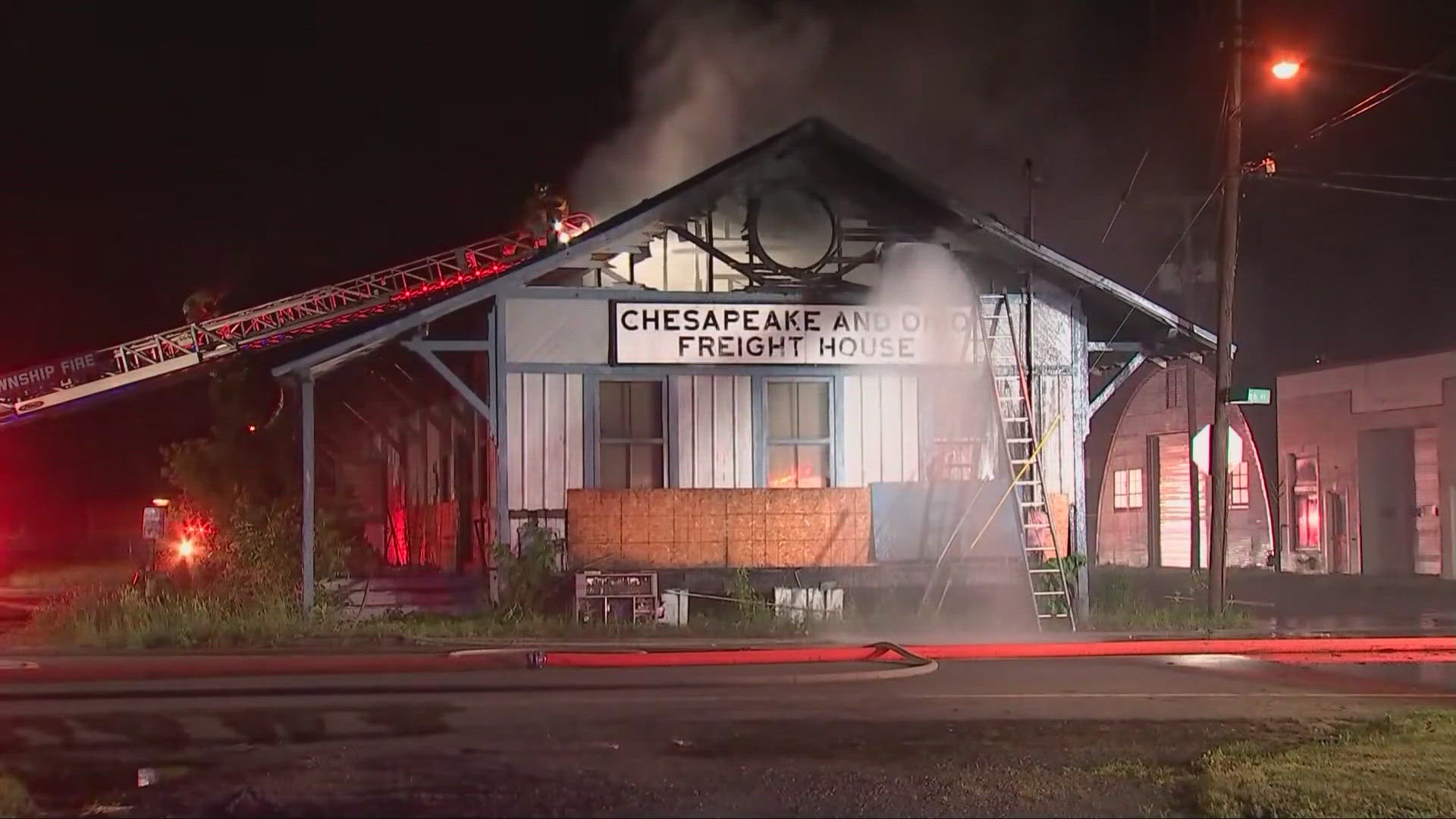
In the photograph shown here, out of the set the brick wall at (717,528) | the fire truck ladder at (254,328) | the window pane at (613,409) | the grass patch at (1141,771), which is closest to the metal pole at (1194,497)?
the brick wall at (717,528)

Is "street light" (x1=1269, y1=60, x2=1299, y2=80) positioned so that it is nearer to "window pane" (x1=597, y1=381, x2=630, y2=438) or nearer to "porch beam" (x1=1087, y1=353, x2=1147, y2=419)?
"porch beam" (x1=1087, y1=353, x2=1147, y2=419)

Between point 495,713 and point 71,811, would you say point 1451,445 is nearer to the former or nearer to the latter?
point 495,713

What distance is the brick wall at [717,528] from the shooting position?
58.1 feet

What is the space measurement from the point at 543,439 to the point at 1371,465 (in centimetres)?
2022

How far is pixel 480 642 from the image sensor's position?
1555 cm

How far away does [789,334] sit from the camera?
18.8 m

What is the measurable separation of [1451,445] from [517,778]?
24801 millimetres

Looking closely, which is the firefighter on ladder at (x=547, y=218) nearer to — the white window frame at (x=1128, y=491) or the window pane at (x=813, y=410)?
the window pane at (x=813, y=410)

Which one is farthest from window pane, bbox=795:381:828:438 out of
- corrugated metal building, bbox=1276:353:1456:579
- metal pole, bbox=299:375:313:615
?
corrugated metal building, bbox=1276:353:1456:579

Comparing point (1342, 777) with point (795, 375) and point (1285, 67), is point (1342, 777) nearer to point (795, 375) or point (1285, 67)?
point (1285, 67)

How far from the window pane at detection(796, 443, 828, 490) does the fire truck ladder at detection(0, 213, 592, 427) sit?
738 cm

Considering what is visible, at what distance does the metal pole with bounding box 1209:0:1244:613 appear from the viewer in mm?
17266


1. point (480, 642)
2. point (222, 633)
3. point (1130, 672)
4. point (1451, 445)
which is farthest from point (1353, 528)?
point (222, 633)

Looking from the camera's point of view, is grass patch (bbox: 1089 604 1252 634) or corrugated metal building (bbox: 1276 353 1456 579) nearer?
grass patch (bbox: 1089 604 1252 634)
